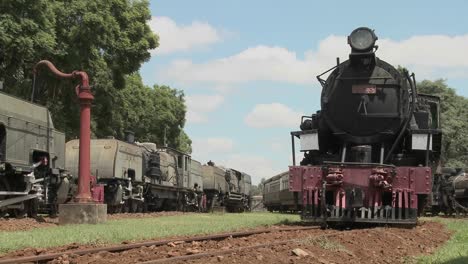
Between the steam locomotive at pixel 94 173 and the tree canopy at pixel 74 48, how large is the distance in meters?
3.04

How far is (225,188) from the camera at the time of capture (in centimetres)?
4406

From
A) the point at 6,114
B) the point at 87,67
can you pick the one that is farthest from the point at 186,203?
the point at 6,114

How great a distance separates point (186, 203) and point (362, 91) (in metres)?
21.1

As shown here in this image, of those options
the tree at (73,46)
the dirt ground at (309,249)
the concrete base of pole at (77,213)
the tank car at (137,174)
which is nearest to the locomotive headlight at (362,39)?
the dirt ground at (309,249)

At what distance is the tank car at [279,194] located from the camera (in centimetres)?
3412

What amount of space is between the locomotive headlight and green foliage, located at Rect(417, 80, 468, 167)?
1404 inches

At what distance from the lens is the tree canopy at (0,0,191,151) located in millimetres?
21047

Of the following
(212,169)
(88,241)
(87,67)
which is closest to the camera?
(88,241)

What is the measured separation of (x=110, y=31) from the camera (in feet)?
91.6

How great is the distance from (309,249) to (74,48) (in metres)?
19.4

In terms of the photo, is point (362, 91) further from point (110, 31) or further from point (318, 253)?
point (110, 31)

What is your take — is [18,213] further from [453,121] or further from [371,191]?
[453,121]

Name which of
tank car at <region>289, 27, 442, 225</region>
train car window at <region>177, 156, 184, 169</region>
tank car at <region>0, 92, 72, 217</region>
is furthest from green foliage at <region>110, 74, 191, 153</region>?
tank car at <region>289, 27, 442, 225</region>

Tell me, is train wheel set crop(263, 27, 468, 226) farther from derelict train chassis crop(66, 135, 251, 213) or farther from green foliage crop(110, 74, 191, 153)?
green foliage crop(110, 74, 191, 153)
